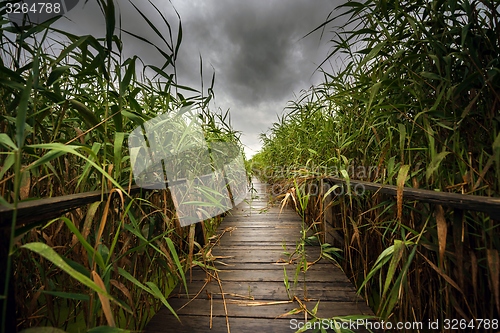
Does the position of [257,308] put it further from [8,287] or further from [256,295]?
[8,287]

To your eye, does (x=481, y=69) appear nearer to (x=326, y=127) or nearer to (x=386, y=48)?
(x=386, y=48)

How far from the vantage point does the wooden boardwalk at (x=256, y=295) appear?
92 centimetres

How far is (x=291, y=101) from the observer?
2.60 metres

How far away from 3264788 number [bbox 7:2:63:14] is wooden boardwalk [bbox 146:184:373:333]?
1.25 m

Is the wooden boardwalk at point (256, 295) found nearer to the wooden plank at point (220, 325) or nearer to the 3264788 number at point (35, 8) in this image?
the wooden plank at point (220, 325)

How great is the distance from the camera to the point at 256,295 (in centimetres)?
111

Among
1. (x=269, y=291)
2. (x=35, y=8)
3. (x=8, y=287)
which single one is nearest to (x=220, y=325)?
(x=269, y=291)

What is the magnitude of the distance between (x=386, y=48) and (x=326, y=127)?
2.51 ft

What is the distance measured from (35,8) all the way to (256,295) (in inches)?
60.0

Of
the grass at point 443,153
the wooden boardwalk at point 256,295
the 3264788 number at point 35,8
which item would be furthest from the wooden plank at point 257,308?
the 3264788 number at point 35,8

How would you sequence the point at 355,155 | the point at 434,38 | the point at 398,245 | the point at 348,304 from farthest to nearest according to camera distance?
1. the point at 355,155
2. the point at 348,304
3. the point at 434,38
4. the point at 398,245

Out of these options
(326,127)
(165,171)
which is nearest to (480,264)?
A: (326,127)

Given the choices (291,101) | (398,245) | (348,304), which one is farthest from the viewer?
(291,101)

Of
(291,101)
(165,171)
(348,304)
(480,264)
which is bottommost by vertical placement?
(348,304)
